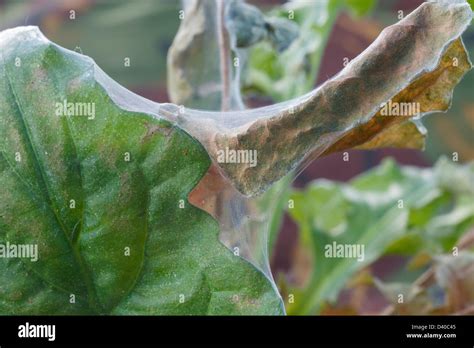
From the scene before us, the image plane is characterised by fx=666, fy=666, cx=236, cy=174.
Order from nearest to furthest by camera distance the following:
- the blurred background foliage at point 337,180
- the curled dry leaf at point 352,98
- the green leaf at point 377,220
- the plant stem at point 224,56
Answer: the curled dry leaf at point 352,98, the plant stem at point 224,56, the blurred background foliage at point 337,180, the green leaf at point 377,220

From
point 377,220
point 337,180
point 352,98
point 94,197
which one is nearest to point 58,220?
point 94,197

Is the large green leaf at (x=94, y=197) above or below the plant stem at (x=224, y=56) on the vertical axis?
below

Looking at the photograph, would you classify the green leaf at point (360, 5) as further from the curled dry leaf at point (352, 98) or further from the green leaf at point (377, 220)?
the curled dry leaf at point (352, 98)

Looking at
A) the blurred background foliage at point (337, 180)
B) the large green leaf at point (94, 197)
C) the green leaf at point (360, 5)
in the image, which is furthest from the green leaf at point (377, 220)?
the large green leaf at point (94, 197)

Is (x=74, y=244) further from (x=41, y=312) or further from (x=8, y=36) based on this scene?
(x=8, y=36)

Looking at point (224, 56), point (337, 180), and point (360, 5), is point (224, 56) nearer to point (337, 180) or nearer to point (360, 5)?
point (360, 5)

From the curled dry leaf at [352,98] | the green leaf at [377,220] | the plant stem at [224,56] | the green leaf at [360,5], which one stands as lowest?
the green leaf at [377,220]
